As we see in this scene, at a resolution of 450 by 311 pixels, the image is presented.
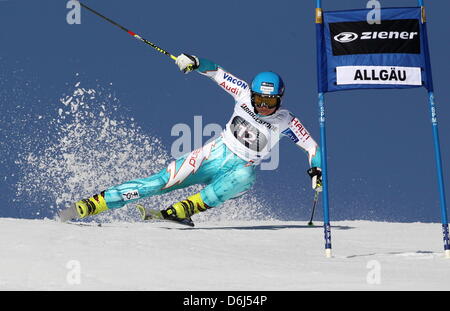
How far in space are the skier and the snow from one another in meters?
0.42

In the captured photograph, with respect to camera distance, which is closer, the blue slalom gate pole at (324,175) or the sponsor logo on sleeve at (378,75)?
the blue slalom gate pole at (324,175)

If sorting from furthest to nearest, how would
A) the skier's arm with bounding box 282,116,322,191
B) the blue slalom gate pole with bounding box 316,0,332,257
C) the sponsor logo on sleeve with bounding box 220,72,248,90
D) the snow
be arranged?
1. the sponsor logo on sleeve with bounding box 220,72,248,90
2. the skier's arm with bounding box 282,116,322,191
3. the blue slalom gate pole with bounding box 316,0,332,257
4. the snow

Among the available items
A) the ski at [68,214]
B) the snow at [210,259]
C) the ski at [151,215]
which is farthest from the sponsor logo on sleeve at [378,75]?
the ski at [68,214]

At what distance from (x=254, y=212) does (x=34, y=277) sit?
6777 millimetres

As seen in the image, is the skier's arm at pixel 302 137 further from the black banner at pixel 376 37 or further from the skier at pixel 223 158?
the black banner at pixel 376 37

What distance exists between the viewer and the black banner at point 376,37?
7820 millimetres

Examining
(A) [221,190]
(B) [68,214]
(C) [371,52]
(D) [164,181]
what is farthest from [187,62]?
(C) [371,52]

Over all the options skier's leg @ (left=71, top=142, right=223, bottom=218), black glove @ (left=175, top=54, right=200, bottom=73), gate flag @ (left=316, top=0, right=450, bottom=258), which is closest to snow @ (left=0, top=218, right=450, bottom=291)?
skier's leg @ (left=71, top=142, right=223, bottom=218)

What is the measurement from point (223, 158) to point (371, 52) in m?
2.76

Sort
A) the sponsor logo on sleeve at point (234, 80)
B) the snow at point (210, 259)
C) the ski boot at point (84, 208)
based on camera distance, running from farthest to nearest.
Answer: the sponsor logo on sleeve at point (234, 80)
the ski boot at point (84, 208)
the snow at point (210, 259)

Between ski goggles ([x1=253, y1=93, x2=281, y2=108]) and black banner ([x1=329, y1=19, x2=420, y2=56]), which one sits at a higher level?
black banner ([x1=329, y1=19, x2=420, y2=56])

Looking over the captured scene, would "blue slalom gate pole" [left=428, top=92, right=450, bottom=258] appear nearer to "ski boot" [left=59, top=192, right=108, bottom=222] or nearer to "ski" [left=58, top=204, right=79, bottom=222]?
"ski boot" [left=59, top=192, right=108, bottom=222]

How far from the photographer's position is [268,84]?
31.5 ft

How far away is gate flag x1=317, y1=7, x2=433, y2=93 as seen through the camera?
782 cm
